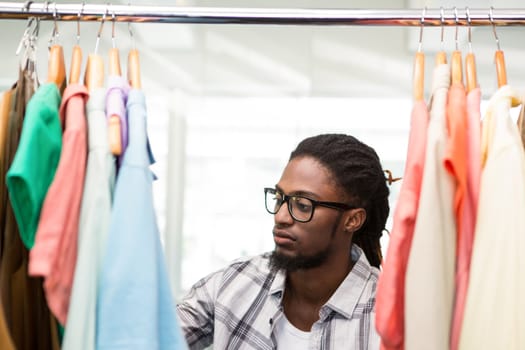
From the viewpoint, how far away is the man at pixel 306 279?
3.97 ft

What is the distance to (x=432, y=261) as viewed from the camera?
0.64 m

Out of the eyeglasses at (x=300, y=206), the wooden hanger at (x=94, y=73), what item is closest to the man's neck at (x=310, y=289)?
the eyeglasses at (x=300, y=206)

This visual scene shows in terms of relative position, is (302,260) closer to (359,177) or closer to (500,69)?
(359,177)

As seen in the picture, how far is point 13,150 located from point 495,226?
0.58m

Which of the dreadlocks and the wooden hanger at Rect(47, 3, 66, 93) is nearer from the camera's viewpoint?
the wooden hanger at Rect(47, 3, 66, 93)

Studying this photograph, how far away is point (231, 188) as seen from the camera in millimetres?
1964

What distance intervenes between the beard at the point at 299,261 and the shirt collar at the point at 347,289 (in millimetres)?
35

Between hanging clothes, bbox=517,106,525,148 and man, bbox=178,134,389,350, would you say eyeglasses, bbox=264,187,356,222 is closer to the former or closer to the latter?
man, bbox=178,134,389,350

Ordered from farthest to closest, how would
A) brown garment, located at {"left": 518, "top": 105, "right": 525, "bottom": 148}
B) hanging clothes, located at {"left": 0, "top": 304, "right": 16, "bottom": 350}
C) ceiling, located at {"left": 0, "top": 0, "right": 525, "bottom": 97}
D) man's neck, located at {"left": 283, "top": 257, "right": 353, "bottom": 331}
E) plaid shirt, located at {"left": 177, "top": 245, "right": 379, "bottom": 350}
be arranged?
ceiling, located at {"left": 0, "top": 0, "right": 525, "bottom": 97}
man's neck, located at {"left": 283, "top": 257, "right": 353, "bottom": 331}
plaid shirt, located at {"left": 177, "top": 245, "right": 379, "bottom": 350}
brown garment, located at {"left": 518, "top": 105, "right": 525, "bottom": 148}
hanging clothes, located at {"left": 0, "top": 304, "right": 16, "bottom": 350}

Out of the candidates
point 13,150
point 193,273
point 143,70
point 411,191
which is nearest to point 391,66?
point 143,70

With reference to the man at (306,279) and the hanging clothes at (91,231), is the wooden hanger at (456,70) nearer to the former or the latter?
the hanging clothes at (91,231)

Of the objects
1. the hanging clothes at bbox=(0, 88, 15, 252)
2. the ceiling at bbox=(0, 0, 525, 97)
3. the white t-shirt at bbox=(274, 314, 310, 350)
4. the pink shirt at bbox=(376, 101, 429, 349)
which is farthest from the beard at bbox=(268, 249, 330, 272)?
the ceiling at bbox=(0, 0, 525, 97)

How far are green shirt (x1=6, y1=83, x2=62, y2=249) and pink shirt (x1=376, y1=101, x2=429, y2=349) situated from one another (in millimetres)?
403

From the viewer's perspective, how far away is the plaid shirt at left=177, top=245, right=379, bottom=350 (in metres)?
1.19
